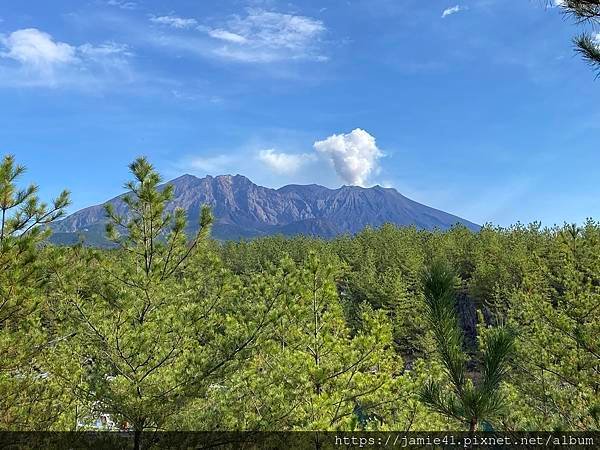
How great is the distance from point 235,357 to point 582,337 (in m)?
9.28

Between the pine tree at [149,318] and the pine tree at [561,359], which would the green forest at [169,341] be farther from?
the pine tree at [561,359]

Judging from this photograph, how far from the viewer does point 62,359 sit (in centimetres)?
848

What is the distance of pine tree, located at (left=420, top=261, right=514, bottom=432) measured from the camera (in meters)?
4.29

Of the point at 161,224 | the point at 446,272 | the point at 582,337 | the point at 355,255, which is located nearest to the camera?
the point at 446,272

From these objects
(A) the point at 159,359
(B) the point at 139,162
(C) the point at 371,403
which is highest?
(B) the point at 139,162

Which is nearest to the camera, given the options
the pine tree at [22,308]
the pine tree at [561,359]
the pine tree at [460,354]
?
the pine tree at [460,354]

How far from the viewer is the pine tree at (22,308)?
7.48 metres

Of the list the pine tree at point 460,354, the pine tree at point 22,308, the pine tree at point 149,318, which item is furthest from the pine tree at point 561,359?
the pine tree at point 22,308

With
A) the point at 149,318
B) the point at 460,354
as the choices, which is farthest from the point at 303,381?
the point at 460,354

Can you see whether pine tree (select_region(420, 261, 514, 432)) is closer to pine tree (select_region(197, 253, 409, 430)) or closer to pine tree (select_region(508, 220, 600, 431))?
pine tree (select_region(197, 253, 409, 430))

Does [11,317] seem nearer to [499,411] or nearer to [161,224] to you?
[161,224]

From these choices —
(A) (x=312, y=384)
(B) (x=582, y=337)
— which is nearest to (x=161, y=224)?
(A) (x=312, y=384)

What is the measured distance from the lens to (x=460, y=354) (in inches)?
176

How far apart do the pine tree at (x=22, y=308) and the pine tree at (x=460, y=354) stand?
6.76m
